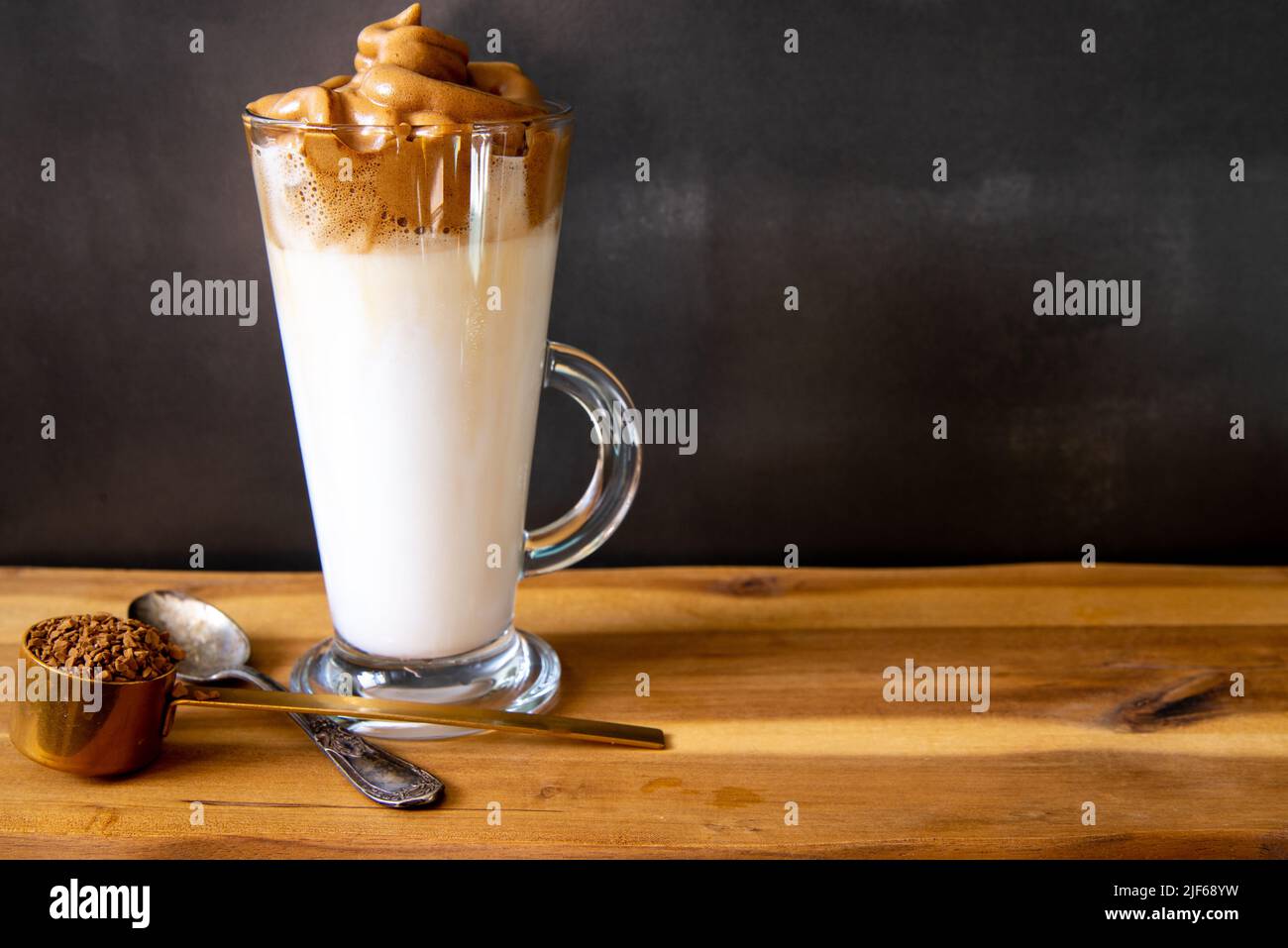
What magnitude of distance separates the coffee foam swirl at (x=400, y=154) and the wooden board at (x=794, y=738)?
0.34 metres

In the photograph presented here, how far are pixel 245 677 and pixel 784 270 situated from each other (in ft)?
1.81

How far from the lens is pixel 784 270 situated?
1.11 meters

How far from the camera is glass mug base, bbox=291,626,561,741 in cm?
86

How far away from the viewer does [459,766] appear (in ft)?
2.69

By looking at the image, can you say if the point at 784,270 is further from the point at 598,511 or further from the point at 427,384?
the point at 427,384

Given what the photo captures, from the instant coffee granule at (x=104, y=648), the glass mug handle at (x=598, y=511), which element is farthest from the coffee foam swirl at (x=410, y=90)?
the instant coffee granule at (x=104, y=648)

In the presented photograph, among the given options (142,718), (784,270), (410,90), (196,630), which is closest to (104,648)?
(142,718)

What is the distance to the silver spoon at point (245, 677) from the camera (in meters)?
0.78

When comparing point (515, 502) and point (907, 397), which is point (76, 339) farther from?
point (907, 397)

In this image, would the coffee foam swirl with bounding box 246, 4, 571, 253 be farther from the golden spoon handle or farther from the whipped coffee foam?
the golden spoon handle

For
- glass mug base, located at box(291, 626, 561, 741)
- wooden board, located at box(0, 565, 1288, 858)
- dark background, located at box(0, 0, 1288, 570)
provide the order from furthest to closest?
dark background, located at box(0, 0, 1288, 570)
glass mug base, located at box(291, 626, 561, 741)
wooden board, located at box(0, 565, 1288, 858)

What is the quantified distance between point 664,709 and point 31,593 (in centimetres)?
56

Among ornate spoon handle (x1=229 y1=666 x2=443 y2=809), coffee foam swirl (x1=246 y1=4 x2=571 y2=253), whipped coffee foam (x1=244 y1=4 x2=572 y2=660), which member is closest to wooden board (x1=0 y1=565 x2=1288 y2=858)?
ornate spoon handle (x1=229 y1=666 x2=443 y2=809)

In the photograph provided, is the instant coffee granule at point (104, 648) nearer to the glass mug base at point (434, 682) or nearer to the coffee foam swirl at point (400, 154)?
the glass mug base at point (434, 682)
